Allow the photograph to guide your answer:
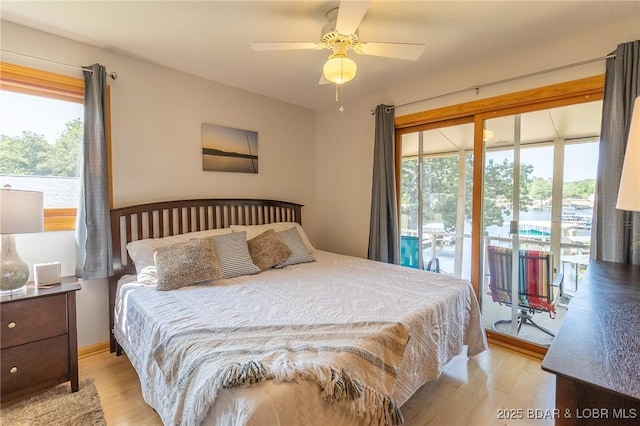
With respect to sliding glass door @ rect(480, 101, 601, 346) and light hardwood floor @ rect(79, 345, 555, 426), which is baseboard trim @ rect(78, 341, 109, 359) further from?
sliding glass door @ rect(480, 101, 601, 346)

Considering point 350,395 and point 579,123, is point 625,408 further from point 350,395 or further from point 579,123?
point 579,123

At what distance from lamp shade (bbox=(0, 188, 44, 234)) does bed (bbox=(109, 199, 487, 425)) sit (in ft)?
2.04

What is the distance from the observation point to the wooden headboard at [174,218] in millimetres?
2443

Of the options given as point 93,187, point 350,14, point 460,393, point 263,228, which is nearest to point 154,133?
point 93,187

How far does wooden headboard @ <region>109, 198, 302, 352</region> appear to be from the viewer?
2443mm

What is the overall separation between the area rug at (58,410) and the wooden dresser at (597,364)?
2.20 m

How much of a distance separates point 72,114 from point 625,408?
3.50 meters

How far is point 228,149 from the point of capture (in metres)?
3.21

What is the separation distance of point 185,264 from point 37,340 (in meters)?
0.92

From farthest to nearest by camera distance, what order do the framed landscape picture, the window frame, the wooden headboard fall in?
the framed landscape picture
the wooden headboard
the window frame

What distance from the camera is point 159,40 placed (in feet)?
7.43

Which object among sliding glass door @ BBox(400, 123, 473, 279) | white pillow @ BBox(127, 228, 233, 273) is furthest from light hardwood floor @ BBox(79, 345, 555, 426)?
sliding glass door @ BBox(400, 123, 473, 279)

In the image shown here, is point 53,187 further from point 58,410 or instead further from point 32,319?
point 58,410

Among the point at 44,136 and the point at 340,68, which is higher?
the point at 340,68
